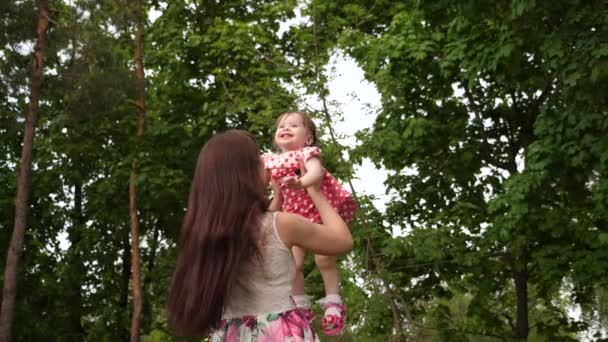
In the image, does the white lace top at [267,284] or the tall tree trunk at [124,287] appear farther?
the tall tree trunk at [124,287]

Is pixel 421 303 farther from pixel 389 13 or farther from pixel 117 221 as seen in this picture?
pixel 117 221

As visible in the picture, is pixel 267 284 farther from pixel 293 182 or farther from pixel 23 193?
pixel 23 193

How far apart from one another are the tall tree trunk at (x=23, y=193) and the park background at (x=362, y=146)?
4 centimetres

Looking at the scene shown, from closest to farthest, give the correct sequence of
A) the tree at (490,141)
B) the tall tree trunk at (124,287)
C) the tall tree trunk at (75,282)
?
the tree at (490,141)
the tall tree trunk at (124,287)
the tall tree trunk at (75,282)

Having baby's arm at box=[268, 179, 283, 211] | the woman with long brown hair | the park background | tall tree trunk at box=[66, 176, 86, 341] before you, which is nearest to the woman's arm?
baby's arm at box=[268, 179, 283, 211]

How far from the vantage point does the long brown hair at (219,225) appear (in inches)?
116

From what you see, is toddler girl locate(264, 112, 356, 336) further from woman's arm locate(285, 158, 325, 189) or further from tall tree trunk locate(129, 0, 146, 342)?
tall tree trunk locate(129, 0, 146, 342)

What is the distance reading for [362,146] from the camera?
10.2 m

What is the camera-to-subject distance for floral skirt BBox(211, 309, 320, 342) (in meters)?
3.08

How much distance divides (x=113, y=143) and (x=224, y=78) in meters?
6.41

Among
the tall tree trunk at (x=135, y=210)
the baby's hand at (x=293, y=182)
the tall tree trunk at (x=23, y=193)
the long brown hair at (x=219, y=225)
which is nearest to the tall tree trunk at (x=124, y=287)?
the tall tree trunk at (x=135, y=210)

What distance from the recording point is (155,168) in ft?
53.4

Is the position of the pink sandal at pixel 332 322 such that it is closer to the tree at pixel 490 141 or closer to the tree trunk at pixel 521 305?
the tree at pixel 490 141

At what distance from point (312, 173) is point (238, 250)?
24.7 inches
